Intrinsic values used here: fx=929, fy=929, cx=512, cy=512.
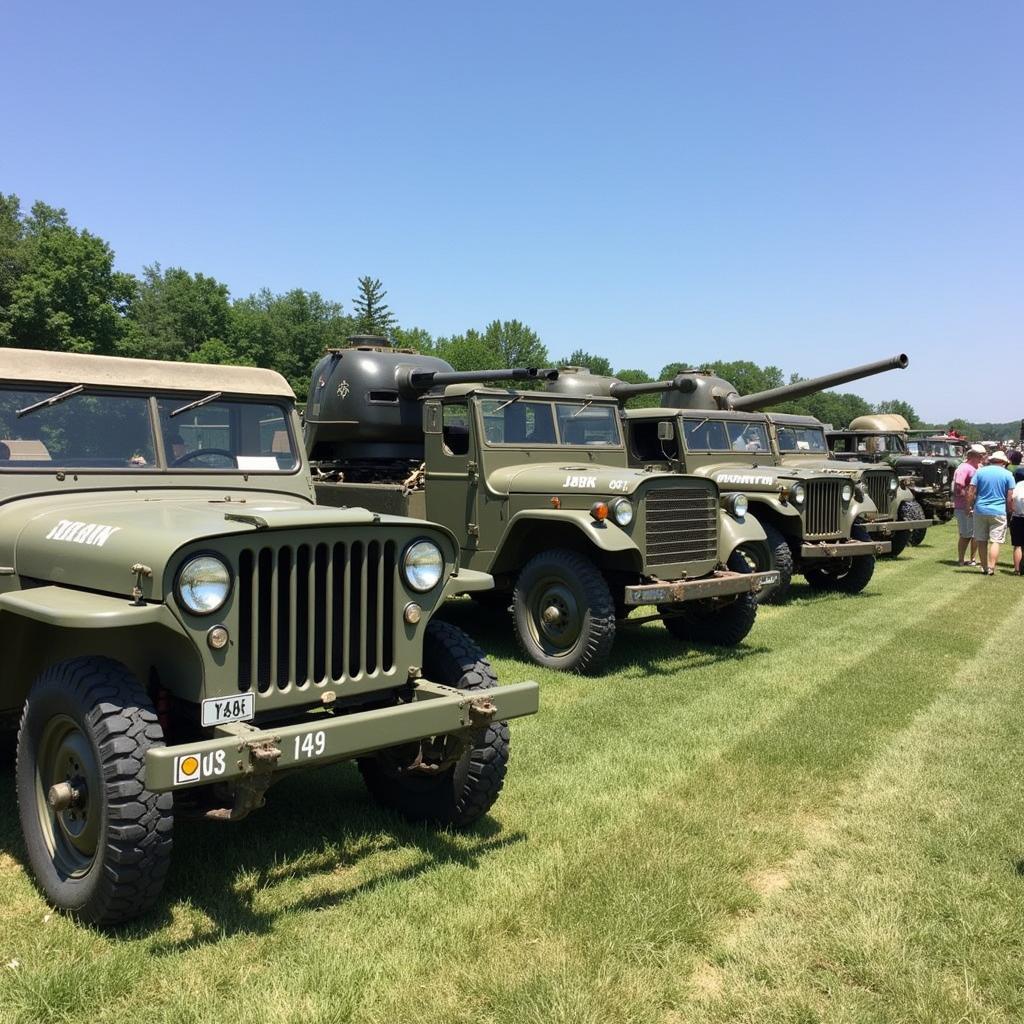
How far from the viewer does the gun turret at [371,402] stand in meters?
8.46

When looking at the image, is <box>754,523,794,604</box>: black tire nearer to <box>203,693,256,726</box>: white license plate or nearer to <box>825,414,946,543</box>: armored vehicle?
<box>203,693,256,726</box>: white license plate

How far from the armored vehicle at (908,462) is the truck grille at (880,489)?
408cm

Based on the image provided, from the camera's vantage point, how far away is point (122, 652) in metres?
3.35

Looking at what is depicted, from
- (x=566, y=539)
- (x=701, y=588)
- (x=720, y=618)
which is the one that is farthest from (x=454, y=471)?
(x=720, y=618)

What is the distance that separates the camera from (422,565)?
355 cm

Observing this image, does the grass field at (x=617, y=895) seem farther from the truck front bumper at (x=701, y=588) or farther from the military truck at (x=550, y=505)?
the military truck at (x=550, y=505)

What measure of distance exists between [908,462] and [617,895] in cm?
1638

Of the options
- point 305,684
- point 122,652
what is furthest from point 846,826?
point 122,652

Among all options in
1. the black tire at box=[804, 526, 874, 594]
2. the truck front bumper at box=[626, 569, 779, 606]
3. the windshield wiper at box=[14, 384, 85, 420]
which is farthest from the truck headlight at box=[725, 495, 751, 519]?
the windshield wiper at box=[14, 384, 85, 420]

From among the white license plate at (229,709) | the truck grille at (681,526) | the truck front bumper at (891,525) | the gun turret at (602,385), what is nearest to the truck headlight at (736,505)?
the truck grille at (681,526)

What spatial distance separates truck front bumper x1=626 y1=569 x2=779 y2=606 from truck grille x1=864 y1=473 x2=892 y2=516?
5.61 meters

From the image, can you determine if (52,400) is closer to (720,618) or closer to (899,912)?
(899,912)

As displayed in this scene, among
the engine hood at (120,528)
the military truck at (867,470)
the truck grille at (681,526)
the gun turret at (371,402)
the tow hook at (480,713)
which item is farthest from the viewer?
the military truck at (867,470)

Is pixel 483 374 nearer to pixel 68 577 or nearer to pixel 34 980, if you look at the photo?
pixel 68 577
